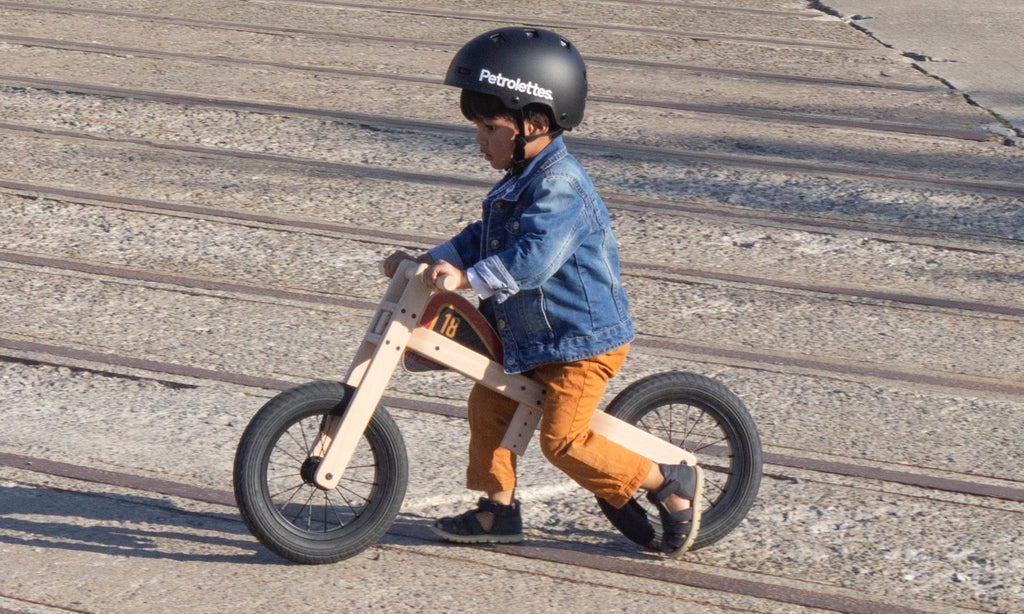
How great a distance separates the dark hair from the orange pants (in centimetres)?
62

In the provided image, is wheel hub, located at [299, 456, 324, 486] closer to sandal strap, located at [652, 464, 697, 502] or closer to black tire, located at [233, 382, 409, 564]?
black tire, located at [233, 382, 409, 564]

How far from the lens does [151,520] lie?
3678mm

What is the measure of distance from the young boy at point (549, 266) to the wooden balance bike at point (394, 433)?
0.07m

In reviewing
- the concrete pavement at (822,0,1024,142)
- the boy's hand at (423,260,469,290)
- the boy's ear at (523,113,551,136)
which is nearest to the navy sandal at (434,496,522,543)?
the boy's hand at (423,260,469,290)

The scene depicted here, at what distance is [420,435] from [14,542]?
129 cm

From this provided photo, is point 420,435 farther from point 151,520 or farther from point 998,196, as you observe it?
point 998,196

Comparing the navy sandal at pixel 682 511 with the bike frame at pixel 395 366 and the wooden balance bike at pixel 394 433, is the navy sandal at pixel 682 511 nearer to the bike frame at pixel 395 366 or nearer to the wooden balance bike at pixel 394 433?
the wooden balance bike at pixel 394 433

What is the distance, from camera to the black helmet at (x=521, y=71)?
3.26 meters

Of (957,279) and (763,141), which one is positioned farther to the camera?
(763,141)

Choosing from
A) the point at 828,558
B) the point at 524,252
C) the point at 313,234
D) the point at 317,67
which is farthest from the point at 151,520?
the point at 317,67

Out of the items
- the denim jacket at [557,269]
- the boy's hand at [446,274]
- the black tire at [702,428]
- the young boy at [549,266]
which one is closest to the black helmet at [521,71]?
the young boy at [549,266]

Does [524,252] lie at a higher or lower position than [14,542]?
higher

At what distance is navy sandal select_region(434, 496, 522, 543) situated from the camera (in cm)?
360

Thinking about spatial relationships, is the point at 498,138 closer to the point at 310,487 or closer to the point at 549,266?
the point at 549,266
